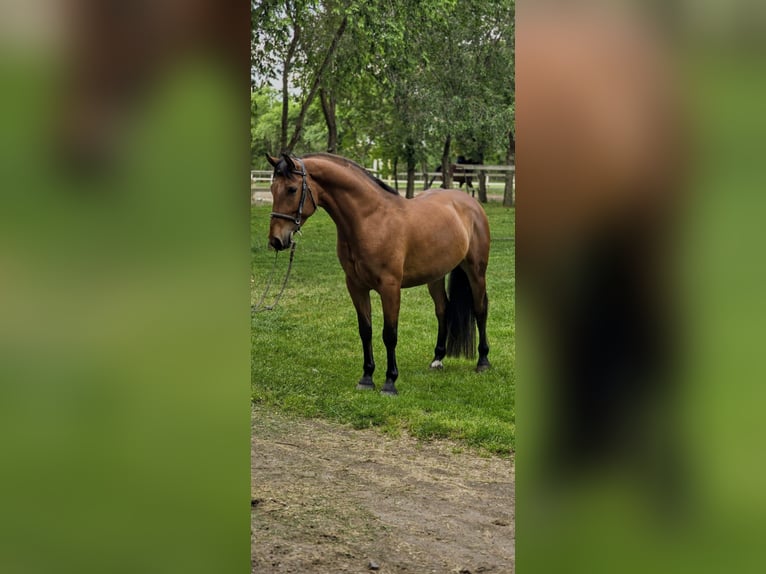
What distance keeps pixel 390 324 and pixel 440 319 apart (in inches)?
30.4

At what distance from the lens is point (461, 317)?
7250mm

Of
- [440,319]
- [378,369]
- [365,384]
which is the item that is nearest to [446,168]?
[378,369]

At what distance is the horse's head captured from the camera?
622 centimetres

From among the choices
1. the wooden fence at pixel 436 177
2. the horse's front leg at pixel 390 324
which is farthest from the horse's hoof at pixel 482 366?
the wooden fence at pixel 436 177

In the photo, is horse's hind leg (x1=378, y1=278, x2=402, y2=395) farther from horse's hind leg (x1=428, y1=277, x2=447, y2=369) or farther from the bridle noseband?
the bridle noseband

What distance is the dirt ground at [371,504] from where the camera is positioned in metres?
3.64

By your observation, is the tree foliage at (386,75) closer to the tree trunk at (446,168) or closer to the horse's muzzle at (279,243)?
the tree trunk at (446,168)

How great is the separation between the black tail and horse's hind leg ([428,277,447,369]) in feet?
0.20
